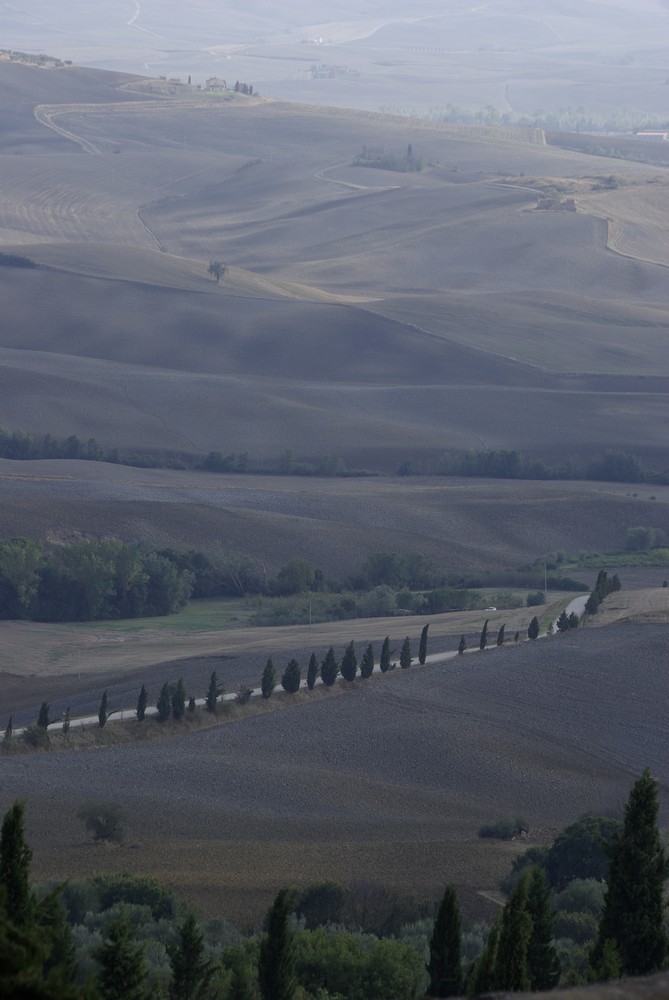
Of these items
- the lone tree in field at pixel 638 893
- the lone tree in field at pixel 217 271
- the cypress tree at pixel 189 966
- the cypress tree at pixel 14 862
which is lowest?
the cypress tree at pixel 189 966

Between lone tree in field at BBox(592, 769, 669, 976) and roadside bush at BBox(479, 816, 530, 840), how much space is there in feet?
26.3

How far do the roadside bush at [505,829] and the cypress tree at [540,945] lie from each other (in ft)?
26.9

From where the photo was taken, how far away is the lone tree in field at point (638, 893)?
13172 mm

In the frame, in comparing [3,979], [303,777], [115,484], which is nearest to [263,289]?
[115,484]

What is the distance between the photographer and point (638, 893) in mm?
13352

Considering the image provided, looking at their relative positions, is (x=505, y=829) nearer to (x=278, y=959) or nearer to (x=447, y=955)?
(x=447, y=955)

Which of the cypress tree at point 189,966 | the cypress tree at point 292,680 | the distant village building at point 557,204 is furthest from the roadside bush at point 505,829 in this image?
the distant village building at point 557,204

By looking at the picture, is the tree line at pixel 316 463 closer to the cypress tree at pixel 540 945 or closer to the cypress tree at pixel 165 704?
the cypress tree at pixel 165 704

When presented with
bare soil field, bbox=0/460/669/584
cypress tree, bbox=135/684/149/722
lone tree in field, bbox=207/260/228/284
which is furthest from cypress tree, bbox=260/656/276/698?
lone tree in field, bbox=207/260/228/284

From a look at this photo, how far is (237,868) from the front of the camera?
1962 cm

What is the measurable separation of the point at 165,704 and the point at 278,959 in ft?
51.7

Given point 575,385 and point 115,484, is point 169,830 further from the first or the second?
point 575,385

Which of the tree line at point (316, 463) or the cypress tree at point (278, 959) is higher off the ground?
the cypress tree at point (278, 959)

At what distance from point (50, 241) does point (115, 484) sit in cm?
Answer: 5956
